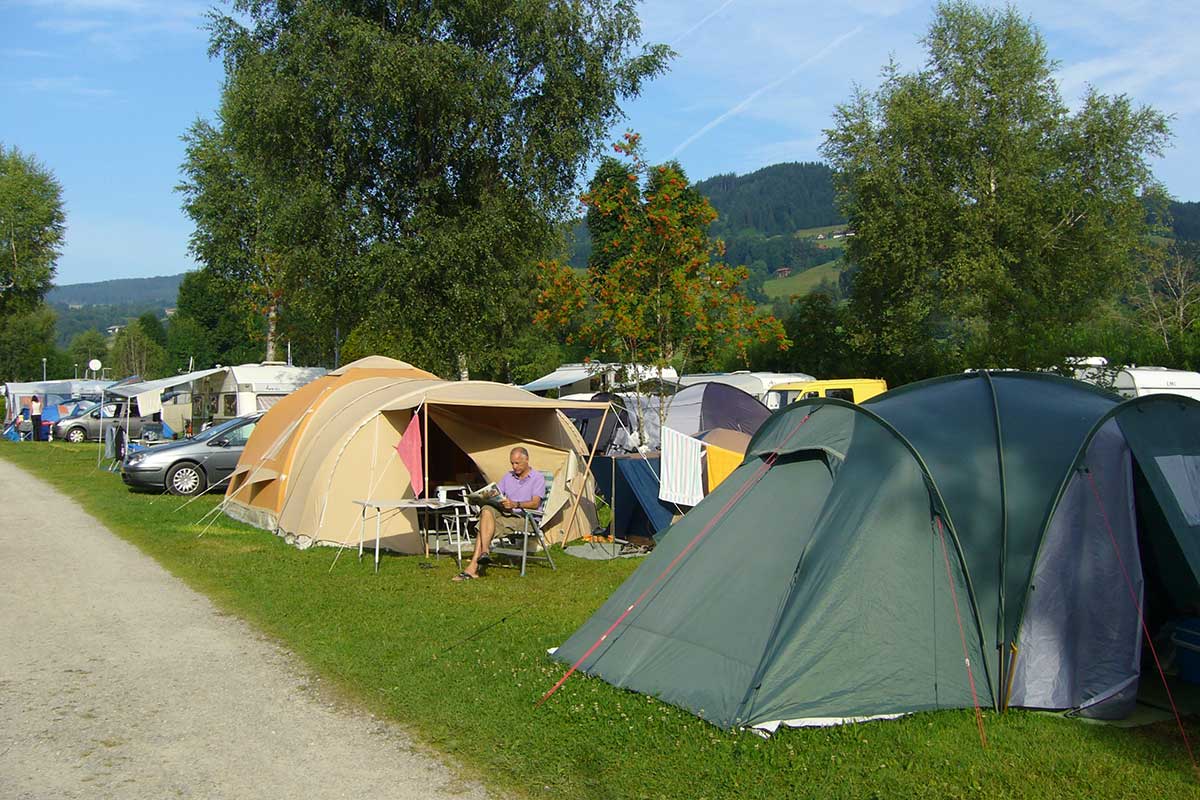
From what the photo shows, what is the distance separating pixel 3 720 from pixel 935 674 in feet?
17.0

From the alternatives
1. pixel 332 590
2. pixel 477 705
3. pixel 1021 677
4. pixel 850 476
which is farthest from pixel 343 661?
pixel 1021 677

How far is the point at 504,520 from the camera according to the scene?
40.2 feet

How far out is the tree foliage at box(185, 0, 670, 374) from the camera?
16609mm

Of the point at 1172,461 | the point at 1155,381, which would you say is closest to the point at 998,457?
the point at 1172,461

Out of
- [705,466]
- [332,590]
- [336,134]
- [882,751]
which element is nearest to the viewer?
[882,751]

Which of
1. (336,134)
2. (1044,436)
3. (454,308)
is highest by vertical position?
(336,134)

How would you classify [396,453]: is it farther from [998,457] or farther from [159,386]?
[159,386]

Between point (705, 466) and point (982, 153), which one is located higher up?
point (982, 153)

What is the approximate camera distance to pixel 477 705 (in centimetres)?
590

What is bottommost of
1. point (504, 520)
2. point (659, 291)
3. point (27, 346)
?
point (504, 520)

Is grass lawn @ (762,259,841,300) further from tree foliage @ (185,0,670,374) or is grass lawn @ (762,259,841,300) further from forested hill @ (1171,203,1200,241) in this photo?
tree foliage @ (185,0,670,374)

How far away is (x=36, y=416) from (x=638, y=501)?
33.2 meters

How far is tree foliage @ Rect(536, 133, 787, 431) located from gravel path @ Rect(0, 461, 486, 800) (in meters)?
8.03

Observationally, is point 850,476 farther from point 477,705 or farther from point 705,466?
point 705,466
